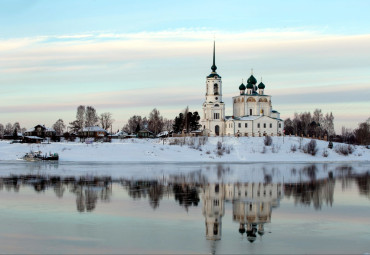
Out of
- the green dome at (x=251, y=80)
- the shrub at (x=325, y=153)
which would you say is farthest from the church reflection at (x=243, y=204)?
the green dome at (x=251, y=80)

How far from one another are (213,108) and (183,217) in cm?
7677

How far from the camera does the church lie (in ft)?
313

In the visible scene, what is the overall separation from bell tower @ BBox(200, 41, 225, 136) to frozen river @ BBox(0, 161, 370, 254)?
61.5 m

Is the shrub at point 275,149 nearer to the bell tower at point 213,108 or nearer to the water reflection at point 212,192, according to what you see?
the bell tower at point 213,108

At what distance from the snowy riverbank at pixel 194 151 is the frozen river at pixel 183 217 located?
102 feet

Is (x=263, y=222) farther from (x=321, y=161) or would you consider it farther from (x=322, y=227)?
(x=321, y=161)

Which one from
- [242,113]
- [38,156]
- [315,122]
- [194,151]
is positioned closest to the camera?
[38,156]

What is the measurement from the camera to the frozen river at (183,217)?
16469 millimetres

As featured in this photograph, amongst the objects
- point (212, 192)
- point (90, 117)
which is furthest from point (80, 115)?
point (212, 192)

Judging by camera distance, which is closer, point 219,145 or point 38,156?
point 38,156

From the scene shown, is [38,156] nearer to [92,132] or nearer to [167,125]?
[92,132]

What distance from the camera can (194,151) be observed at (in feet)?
241

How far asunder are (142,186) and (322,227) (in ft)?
51.6

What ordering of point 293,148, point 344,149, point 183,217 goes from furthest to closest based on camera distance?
1. point 344,149
2. point 293,148
3. point 183,217
